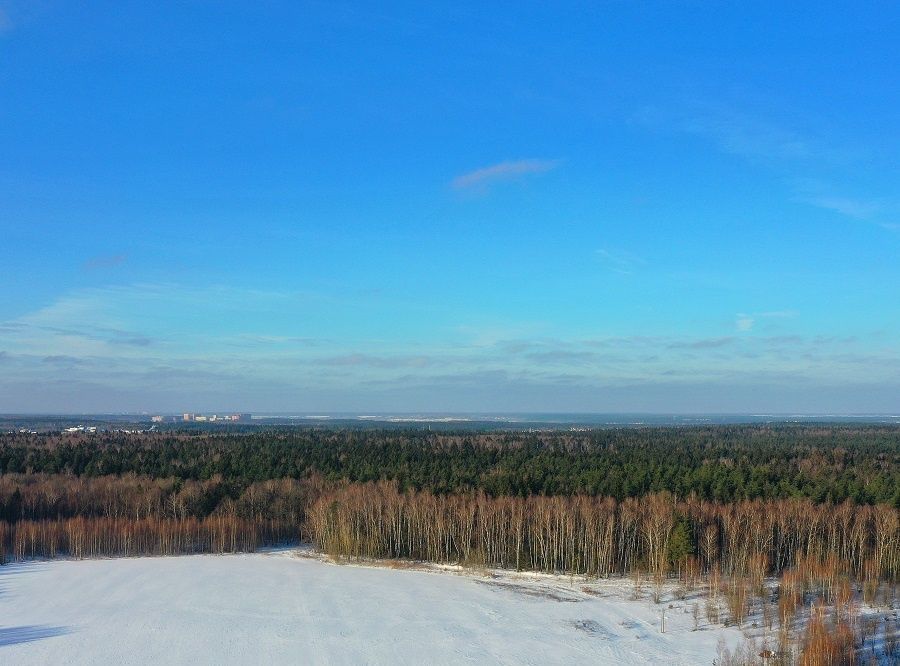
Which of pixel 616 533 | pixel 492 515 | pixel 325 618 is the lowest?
pixel 325 618

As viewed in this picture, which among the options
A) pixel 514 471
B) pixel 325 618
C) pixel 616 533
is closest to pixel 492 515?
pixel 616 533

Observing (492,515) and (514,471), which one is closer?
(492,515)

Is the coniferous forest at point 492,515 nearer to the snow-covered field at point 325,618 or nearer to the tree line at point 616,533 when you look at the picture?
the tree line at point 616,533

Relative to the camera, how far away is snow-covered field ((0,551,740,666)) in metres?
32.1

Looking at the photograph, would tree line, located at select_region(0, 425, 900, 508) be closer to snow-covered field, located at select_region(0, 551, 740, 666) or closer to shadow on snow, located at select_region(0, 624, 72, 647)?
snow-covered field, located at select_region(0, 551, 740, 666)

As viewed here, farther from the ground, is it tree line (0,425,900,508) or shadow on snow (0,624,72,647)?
tree line (0,425,900,508)

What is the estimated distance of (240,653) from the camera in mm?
32094

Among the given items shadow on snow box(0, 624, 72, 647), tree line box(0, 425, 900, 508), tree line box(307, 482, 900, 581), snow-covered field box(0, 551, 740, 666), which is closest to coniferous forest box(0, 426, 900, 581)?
tree line box(307, 482, 900, 581)

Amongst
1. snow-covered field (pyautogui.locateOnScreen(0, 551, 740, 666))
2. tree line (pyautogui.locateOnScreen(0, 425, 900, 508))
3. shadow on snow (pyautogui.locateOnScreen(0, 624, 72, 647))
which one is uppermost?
tree line (pyautogui.locateOnScreen(0, 425, 900, 508))

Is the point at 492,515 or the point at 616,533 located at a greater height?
the point at 492,515

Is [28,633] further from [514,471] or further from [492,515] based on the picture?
[514,471]

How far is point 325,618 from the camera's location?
38.3 meters

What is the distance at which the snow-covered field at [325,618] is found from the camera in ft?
105

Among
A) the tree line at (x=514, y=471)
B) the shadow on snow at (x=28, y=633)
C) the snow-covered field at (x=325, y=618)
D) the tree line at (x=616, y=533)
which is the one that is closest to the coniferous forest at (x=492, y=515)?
the tree line at (x=616, y=533)
